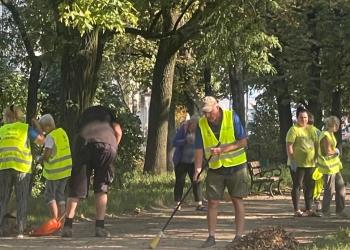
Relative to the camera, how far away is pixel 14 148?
9625 millimetres

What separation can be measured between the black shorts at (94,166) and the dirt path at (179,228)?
68cm

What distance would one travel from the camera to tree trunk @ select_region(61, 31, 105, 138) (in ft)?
43.5

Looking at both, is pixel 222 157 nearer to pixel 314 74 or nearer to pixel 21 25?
pixel 21 25

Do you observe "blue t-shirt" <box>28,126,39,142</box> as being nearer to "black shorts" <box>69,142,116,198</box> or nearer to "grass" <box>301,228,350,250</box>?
"black shorts" <box>69,142,116,198</box>

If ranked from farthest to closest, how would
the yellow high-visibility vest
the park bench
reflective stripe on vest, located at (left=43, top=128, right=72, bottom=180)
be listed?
1. the park bench
2. the yellow high-visibility vest
3. reflective stripe on vest, located at (left=43, top=128, right=72, bottom=180)

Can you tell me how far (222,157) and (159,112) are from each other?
1122cm

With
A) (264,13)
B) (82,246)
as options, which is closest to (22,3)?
(264,13)

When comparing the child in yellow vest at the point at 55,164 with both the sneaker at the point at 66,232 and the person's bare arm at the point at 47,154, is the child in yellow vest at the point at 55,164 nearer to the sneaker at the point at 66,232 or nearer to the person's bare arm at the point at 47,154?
the person's bare arm at the point at 47,154

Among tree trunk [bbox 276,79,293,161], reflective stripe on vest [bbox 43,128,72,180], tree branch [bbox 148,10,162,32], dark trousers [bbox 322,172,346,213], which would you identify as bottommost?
dark trousers [bbox 322,172,346,213]

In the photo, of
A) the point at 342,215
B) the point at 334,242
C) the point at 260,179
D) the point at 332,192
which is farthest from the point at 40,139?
the point at 260,179

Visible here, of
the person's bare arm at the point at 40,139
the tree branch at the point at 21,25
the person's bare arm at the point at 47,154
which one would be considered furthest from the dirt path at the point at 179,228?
the tree branch at the point at 21,25

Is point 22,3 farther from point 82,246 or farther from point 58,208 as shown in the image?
point 82,246

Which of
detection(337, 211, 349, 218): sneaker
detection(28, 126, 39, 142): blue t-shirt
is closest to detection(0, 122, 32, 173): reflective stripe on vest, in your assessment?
detection(28, 126, 39, 142): blue t-shirt

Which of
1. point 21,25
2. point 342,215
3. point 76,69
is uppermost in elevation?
point 21,25
